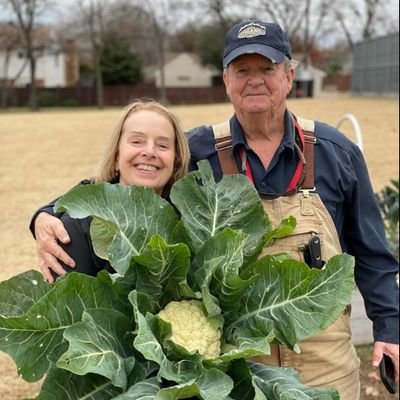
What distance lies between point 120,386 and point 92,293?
270mm

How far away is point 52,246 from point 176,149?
22.0 inches

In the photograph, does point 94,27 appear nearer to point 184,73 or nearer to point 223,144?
point 184,73

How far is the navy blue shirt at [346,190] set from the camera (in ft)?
8.07

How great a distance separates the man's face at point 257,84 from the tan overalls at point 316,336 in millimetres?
342

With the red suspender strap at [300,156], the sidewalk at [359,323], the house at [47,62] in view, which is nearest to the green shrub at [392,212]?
the sidewalk at [359,323]

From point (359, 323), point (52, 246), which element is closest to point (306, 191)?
point (52, 246)

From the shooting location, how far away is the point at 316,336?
2346mm

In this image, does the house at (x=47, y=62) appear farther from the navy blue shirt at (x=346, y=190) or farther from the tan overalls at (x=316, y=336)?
the tan overalls at (x=316, y=336)

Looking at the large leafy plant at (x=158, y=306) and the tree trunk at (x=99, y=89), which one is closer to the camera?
the large leafy plant at (x=158, y=306)

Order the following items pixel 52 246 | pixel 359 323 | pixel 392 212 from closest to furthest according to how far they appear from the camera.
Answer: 1. pixel 52 246
2. pixel 359 323
3. pixel 392 212

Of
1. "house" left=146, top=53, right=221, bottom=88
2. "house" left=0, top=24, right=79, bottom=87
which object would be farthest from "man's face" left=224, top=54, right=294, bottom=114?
"house" left=146, top=53, right=221, bottom=88

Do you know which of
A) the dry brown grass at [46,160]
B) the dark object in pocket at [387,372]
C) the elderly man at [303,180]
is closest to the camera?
the elderly man at [303,180]

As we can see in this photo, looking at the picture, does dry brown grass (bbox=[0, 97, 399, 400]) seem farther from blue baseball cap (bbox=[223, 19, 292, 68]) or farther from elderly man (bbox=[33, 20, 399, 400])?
blue baseball cap (bbox=[223, 19, 292, 68])

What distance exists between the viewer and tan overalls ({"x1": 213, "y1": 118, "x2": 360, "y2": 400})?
2.32m
